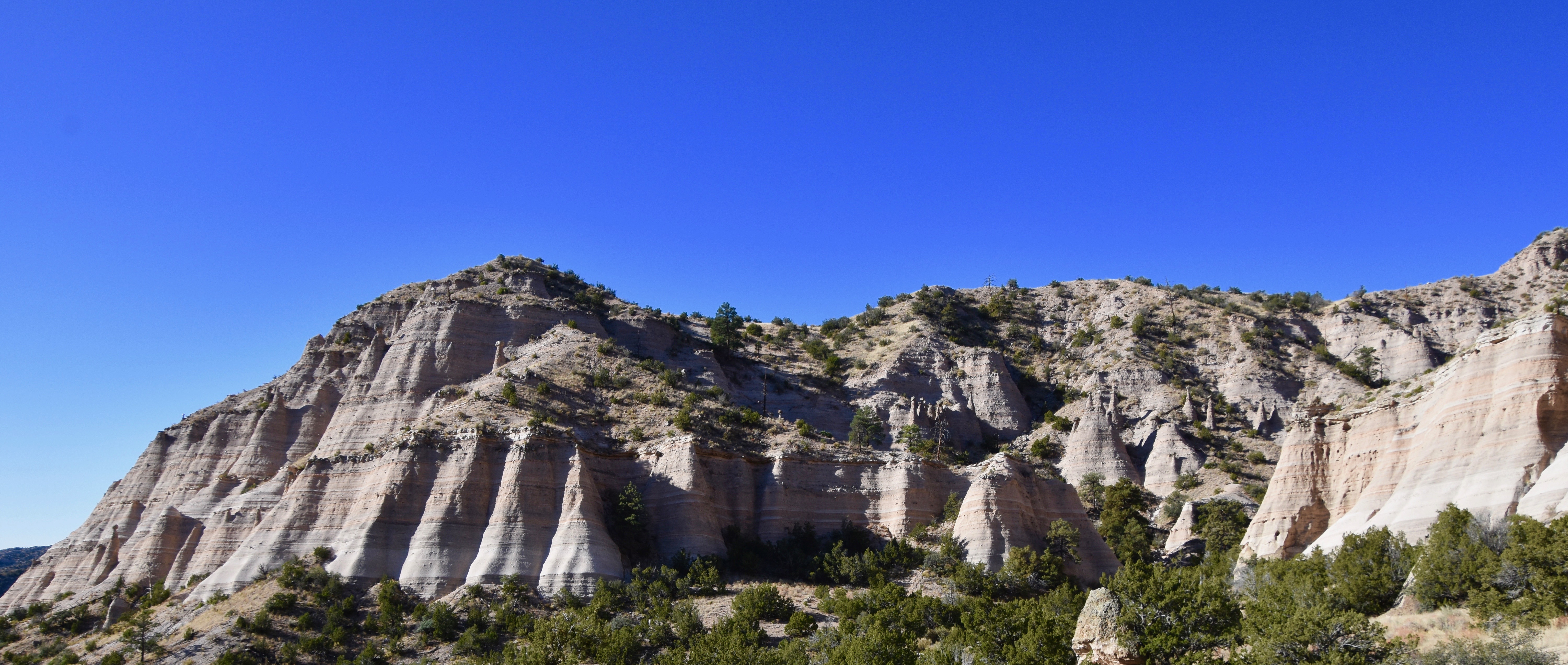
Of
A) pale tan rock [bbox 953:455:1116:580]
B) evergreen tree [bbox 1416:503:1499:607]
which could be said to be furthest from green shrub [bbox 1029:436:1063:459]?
evergreen tree [bbox 1416:503:1499:607]

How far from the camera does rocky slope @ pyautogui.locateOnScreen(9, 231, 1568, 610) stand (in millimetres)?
43219

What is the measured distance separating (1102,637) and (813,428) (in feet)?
133

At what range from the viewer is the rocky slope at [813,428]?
1702 inches

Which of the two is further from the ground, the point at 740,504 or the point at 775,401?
the point at 775,401

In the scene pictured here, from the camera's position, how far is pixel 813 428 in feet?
215

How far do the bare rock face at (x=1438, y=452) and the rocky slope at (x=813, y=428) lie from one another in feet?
0.37

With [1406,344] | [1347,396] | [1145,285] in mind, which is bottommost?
[1347,396]

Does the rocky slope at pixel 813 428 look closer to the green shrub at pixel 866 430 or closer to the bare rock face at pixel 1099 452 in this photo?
the bare rock face at pixel 1099 452

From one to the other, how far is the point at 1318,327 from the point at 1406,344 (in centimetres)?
921

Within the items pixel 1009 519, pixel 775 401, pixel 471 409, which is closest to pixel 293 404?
pixel 471 409

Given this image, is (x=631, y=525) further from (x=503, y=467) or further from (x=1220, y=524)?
(x=1220, y=524)

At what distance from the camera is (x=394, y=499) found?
158 feet

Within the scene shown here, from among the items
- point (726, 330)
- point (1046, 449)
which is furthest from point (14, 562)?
point (1046, 449)

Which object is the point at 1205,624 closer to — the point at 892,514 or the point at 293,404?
the point at 892,514
